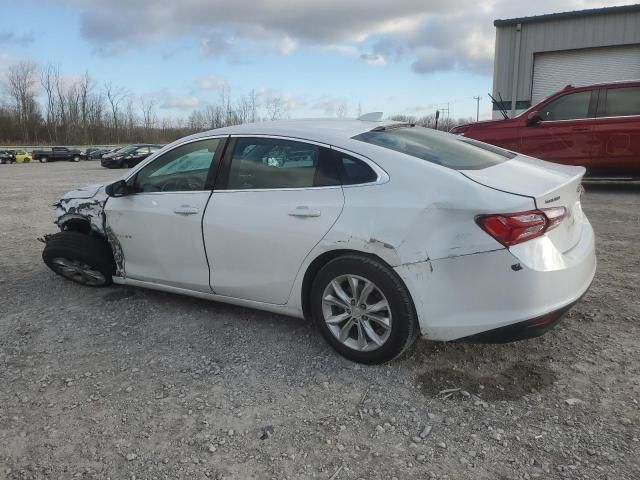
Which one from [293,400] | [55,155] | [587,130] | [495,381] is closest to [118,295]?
[293,400]

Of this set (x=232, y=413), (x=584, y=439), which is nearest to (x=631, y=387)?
(x=584, y=439)

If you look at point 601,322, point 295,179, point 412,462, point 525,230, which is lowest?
point 412,462

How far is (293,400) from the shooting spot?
2.82 m

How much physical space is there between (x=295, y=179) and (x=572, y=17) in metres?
16.7

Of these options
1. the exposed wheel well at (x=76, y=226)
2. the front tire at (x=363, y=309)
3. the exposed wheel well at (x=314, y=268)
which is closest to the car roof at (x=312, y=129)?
the exposed wheel well at (x=314, y=268)

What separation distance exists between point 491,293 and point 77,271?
142 inches

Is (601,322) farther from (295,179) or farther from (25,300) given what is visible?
(25,300)

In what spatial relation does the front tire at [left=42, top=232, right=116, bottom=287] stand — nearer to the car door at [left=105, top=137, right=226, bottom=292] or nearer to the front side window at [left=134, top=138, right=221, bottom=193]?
the car door at [left=105, top=137, right=226, bottom=292]

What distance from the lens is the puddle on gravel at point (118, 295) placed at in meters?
4.39

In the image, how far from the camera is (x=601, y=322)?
3.58m

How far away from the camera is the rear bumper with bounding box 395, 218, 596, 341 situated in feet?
8.55

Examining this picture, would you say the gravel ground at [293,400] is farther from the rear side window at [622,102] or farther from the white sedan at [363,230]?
the rear side window at [622,102]

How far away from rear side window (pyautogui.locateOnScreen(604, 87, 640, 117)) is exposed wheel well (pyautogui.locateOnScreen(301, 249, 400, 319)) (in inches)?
314

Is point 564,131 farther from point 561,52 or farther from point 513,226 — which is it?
point 561,52
